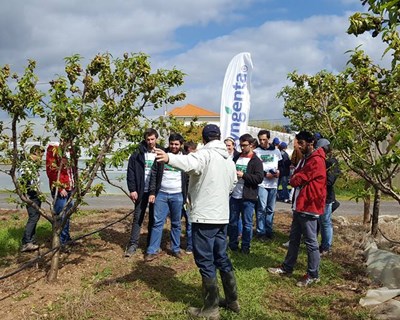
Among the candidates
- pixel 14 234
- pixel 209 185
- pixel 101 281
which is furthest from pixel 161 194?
pixel 14 234

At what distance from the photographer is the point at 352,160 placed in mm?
4398

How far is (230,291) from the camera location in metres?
4.57

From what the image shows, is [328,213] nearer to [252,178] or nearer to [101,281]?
[252,178]

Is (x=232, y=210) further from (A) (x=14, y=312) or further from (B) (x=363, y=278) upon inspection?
(A) (x=14, y=312)

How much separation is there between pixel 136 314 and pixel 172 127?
3.26 m

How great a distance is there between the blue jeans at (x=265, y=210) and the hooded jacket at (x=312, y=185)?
2182mm

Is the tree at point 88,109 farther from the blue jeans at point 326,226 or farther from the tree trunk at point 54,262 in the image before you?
the blue jeans at point 326,226

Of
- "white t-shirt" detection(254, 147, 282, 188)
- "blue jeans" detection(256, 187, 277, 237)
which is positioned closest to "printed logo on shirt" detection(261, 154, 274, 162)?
"white t-shirt" detection(254, 147, 282, 188)

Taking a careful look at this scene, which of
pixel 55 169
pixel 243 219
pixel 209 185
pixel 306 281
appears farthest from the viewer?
pixel 243 219

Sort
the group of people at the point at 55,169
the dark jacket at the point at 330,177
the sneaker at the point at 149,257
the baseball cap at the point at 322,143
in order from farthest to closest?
the sneaker at the point at 149,257 → the dark jacket at the point at 330,177 → the baseball cap at the point at 322,143 → the group of people at the point at 55,169

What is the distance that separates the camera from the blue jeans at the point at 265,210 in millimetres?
7691

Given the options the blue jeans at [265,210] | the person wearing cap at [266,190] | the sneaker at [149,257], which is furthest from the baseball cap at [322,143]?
the sneaker at [149,257]

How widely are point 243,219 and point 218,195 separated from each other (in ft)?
8.03

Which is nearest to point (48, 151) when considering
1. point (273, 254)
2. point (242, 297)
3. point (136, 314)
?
point (136, 314)
